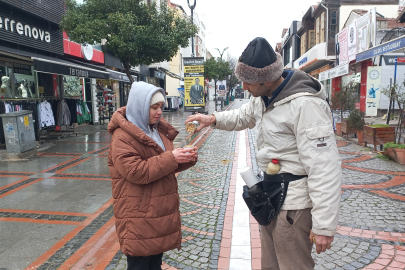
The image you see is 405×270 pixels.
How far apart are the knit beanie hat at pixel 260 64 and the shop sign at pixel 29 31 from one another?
33.3 feet

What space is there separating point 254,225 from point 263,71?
2.83 m

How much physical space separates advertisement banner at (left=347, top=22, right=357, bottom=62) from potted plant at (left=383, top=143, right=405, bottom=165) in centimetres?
1058

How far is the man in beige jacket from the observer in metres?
1.70

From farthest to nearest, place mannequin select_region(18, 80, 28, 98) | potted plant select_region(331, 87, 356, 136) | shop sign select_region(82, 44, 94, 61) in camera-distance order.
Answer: shop sign select_region(82, 44, 94, 61), potted plant select_region(331, 87, 356, 136), mannequin select_region(18, 80, 28, 98)

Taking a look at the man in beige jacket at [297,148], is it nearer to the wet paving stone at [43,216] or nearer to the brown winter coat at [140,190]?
the brown winter coat at [140,190]

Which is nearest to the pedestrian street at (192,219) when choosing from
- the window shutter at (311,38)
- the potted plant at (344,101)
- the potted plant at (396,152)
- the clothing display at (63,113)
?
the potted plant at (396,152)

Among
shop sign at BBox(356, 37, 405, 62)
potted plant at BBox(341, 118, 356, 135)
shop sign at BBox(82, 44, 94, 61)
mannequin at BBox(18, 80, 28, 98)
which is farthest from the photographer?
shop sign at BBox(82, 44, 94, 61)

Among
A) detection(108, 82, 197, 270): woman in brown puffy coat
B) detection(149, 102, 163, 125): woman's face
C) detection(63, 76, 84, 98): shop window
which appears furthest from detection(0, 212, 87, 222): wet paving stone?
detection(63, 76, 84, 98): shop window

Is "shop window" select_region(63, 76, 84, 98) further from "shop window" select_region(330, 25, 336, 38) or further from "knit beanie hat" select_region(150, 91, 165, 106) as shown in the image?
"shop window" select_region(330, 25, 336, 38)

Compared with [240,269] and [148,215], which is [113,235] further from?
[148,215]

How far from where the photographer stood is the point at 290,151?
6.11ft

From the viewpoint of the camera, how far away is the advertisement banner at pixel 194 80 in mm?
16828

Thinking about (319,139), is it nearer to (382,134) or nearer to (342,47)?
(382,134)

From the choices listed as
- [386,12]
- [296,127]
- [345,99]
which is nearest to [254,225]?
[296,127]
